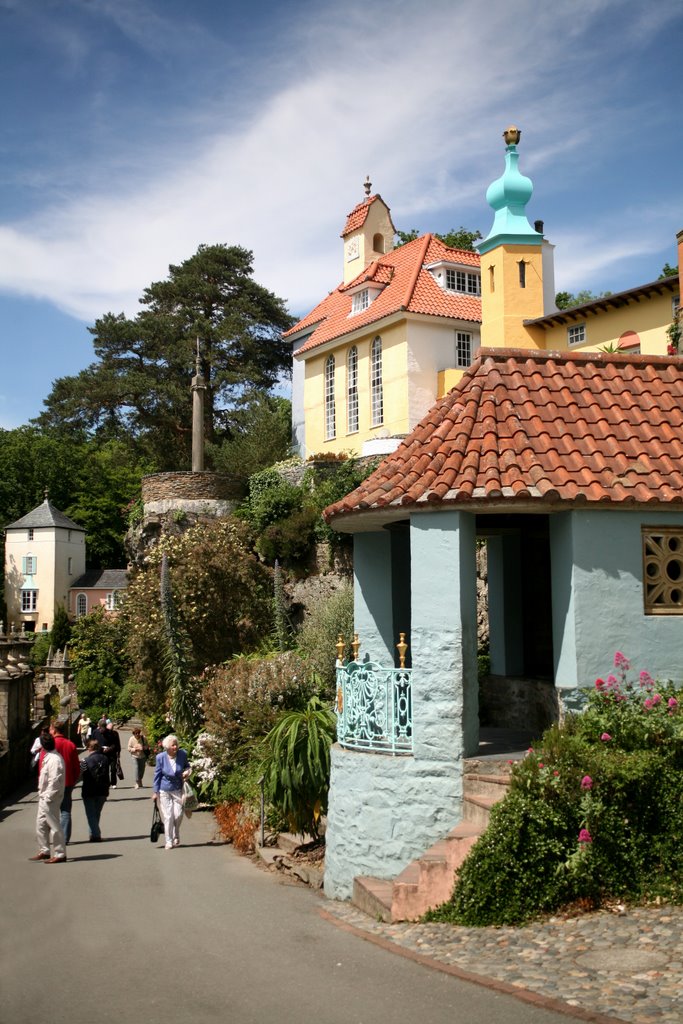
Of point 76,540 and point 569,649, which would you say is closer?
point 569,649

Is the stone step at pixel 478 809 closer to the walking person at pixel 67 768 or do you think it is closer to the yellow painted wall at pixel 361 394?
the walking person at pixel 67 768

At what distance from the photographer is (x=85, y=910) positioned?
9648 millimetres

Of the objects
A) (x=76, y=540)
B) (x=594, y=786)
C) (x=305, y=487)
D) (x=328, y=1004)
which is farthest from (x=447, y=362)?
(x=76, y=540)

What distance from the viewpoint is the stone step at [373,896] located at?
9203 mm

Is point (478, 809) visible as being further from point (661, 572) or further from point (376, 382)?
point (376, 382)

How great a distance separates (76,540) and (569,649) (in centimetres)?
5132

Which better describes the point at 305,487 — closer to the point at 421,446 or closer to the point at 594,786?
the point at 421,446

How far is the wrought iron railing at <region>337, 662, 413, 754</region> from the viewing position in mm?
10375

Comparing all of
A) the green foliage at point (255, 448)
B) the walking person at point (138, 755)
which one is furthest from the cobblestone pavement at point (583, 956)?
the green foliage at point (255, 448)

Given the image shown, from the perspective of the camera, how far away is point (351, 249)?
40.3 m

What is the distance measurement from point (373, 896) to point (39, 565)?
5006 centimetres

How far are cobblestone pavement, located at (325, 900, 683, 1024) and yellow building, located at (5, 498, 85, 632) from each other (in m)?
50.1

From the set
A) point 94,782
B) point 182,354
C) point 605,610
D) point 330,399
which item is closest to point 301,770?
point 94,782

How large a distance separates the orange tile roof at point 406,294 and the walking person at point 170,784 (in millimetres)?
22008
